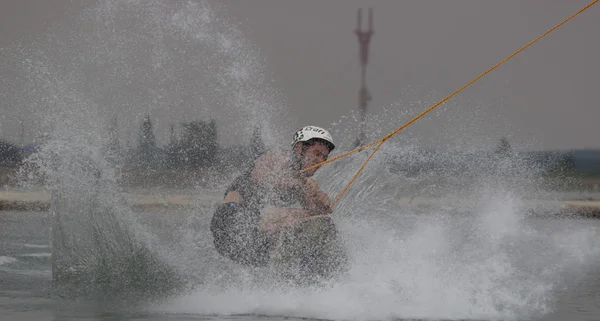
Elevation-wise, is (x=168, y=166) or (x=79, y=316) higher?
(x=168, y=166)

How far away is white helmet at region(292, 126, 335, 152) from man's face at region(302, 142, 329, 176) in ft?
0.22

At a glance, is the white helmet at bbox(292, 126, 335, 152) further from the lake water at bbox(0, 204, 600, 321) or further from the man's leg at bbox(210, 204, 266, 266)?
the lake water at bbox(0, 204, 600, 321)

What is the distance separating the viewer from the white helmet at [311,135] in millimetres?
10742

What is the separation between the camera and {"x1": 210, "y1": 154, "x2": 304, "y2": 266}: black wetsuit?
1042 cm

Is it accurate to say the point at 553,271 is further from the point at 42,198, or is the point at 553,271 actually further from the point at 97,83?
the point at 42,198

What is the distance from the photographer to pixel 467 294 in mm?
10453

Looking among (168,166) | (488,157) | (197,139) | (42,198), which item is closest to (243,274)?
(197,139)

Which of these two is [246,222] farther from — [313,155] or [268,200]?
[313,155]

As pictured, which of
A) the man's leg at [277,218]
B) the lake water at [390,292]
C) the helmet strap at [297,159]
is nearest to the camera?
the lake water at [390,292]

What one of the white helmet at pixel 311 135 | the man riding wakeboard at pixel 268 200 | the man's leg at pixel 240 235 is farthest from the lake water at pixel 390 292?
the white helmet at pixel 311 135

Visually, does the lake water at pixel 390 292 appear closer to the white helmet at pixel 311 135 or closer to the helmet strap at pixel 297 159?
the helmet strap at pixel 297 159

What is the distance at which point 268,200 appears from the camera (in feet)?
34.7

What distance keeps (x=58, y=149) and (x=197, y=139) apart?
5.77 m

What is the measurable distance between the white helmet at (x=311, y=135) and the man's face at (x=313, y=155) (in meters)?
0.07
